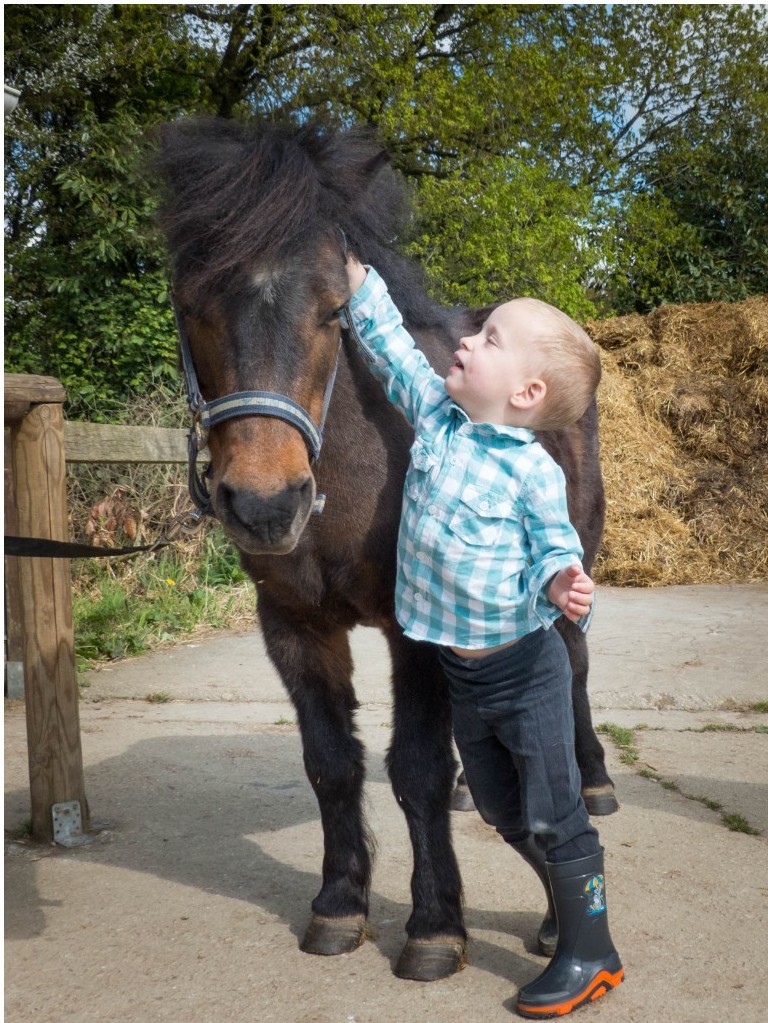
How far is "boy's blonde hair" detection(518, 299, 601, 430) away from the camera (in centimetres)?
204

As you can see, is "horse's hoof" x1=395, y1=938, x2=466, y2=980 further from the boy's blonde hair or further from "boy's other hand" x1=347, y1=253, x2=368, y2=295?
"boy's other hand" x1=347, y1=253, x2=368, y2=295

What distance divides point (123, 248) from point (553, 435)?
23.4ft

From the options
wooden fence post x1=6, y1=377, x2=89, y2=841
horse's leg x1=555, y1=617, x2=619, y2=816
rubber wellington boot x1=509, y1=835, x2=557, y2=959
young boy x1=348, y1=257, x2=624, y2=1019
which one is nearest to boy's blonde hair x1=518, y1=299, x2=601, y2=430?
young boy x1=348, y1=257, x2=624, y2=1019

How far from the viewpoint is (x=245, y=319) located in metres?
1.97

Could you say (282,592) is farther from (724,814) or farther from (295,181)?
(724,814)

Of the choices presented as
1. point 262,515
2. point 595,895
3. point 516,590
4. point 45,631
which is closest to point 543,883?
point 595,895

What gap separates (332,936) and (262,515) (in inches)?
46.7

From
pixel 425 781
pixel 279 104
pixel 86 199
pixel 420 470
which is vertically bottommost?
pixel 425 781

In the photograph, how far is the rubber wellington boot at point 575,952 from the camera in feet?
6.52

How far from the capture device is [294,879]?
9.18 ft

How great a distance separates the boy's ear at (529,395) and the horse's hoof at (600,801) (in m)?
1.81

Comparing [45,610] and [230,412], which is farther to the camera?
[45,610]

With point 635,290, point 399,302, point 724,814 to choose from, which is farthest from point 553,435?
point 635,290

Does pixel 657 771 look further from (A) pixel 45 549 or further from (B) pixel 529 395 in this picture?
(A) pixel 45 549
